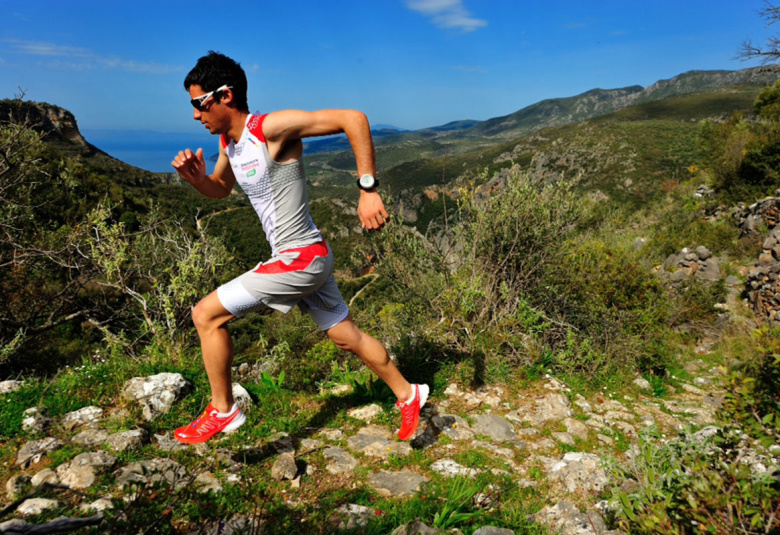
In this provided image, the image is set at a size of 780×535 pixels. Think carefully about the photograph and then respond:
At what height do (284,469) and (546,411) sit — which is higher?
(284,469)

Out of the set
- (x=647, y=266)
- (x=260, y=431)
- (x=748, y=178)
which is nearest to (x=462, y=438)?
(x=260, y=431)

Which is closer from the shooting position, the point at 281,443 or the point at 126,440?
the point at 126,440

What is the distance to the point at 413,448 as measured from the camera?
3.20m

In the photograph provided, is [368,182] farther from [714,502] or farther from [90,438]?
[90,438]

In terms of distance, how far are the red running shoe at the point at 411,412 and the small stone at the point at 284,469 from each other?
807 millimetres

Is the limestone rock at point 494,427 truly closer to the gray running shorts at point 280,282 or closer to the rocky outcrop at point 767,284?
the gray running shorts at point 280,282

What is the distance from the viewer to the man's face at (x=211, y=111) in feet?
8.20

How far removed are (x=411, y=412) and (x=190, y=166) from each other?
2.40 metres

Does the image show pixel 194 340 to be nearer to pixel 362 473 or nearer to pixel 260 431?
pixel 260 431

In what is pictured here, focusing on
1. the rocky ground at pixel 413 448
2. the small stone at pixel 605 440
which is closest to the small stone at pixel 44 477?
the rocky ground at pixel 413 448

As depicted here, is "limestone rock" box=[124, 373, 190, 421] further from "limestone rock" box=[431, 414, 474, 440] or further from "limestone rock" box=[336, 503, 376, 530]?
"limestone rock" box=[431, 414, 474, 440]

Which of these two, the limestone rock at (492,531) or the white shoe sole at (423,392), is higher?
the white shoe sole at (423,392)

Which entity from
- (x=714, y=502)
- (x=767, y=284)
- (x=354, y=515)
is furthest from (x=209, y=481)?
(x=767, y=284)

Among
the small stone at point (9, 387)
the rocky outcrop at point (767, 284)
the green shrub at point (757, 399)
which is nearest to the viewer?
the green shrub at point (757, 399)
